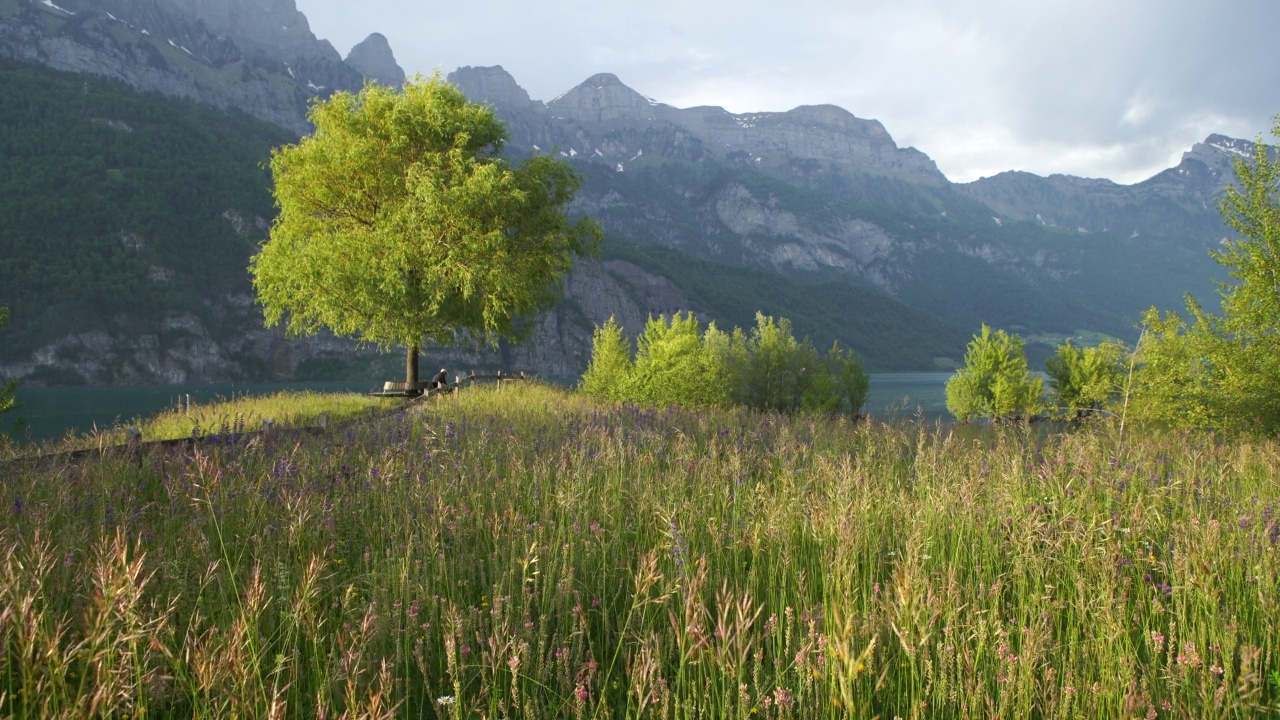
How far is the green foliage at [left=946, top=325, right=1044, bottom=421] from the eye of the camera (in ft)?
184

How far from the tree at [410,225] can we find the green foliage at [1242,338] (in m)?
19.4

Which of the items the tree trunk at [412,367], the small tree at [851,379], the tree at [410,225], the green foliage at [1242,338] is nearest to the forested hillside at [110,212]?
the tree at [410,225]

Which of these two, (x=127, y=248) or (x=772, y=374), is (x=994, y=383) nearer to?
(x=772, y=374)

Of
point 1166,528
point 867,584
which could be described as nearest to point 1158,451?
point 1166,528

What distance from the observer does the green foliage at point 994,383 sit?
184ft

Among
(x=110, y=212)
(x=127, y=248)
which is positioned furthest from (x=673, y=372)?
(x=110, y=212)

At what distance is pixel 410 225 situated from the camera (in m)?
21.6

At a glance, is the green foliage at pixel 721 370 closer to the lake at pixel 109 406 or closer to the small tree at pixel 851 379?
the small tree at pixel 851 379

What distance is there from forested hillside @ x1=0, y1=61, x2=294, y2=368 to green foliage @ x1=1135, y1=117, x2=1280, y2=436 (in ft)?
525

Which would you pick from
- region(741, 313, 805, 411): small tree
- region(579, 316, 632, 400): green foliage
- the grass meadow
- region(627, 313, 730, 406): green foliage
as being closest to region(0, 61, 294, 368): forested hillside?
region(741, 313, 805, 411): small tree

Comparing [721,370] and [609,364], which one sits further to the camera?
[721,370]

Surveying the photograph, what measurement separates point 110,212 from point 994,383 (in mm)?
172661

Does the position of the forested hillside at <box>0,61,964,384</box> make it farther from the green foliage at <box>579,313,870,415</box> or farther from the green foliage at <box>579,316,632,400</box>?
the green foliage at <box>579,316,632,400</box>

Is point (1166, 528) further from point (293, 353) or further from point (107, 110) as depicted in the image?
point (107, 110)
